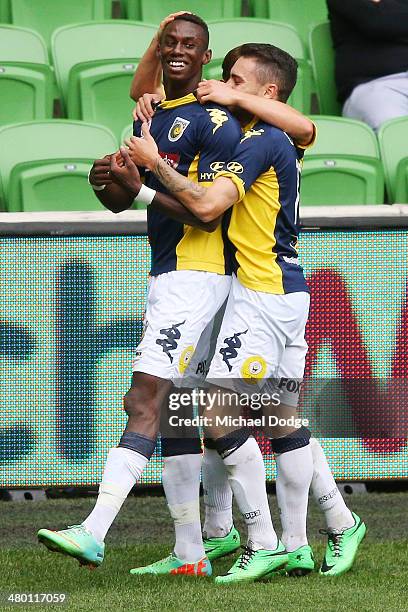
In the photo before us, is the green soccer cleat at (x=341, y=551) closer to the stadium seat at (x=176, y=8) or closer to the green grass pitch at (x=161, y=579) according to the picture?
the green grass pitch at (x=161, y=579)

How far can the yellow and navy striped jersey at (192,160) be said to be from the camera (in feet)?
14.2

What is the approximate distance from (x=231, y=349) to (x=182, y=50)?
106 centimetres

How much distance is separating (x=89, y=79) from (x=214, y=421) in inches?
142

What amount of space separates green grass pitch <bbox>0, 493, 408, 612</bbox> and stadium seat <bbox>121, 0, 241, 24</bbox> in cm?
411

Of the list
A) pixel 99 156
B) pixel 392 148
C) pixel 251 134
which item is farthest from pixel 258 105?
pixel 392 148

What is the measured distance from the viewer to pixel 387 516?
539 centimetres

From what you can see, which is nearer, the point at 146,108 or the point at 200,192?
the point at 200,192

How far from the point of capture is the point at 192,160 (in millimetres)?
4391

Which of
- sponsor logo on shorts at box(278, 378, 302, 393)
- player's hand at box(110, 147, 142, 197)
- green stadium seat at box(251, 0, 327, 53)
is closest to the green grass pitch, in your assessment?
sponsor logo on shorts at box(278, 378, 302, 393)

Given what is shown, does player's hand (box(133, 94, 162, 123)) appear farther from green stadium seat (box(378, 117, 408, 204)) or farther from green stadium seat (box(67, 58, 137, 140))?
green stadium seat (box(67, 58, 137, 140))

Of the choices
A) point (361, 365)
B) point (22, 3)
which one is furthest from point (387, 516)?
point (22, 3)

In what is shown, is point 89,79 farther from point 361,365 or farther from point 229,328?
point 229,328

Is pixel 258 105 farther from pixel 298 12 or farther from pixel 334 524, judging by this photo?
pixel 298 12

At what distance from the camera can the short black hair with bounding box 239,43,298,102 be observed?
177 inches
